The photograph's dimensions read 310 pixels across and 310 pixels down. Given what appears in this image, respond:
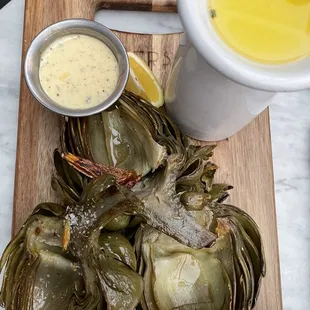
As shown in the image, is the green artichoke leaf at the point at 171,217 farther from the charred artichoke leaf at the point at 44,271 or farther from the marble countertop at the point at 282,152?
the marble countertop at the point at 282,152

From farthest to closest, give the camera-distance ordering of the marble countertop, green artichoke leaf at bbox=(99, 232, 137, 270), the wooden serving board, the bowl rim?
the marble countertop < the wooden serving board < green artichoke leaf at bbox=(99, 232, 137, 270) < the bowl rim

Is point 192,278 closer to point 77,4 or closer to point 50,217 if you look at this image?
point 50,217

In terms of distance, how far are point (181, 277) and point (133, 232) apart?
0.08 metres

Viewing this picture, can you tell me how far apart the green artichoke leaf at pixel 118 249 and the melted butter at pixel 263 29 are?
273mm

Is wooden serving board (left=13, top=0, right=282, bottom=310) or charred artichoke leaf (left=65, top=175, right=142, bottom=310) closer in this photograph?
charred artichoke leaf (left=65, top=175, right=142, bottom=310)

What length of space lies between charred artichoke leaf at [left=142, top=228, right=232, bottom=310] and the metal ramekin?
0.60ft

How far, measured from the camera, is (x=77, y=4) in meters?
0.94

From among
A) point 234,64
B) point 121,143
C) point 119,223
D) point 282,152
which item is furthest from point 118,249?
point 282,152

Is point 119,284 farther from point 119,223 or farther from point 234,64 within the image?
point 234,64

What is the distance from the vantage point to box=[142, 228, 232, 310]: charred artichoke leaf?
78 centimetres

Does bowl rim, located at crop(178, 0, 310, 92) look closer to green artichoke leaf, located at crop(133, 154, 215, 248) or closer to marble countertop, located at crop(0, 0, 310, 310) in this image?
green artichoke leaf, located at crop(133, 154, 215, 248)

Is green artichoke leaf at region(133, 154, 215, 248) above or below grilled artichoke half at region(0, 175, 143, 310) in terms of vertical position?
above

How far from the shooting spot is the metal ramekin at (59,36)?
0.82 metres

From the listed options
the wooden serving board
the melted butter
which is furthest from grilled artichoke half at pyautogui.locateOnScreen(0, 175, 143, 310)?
the melted butter
